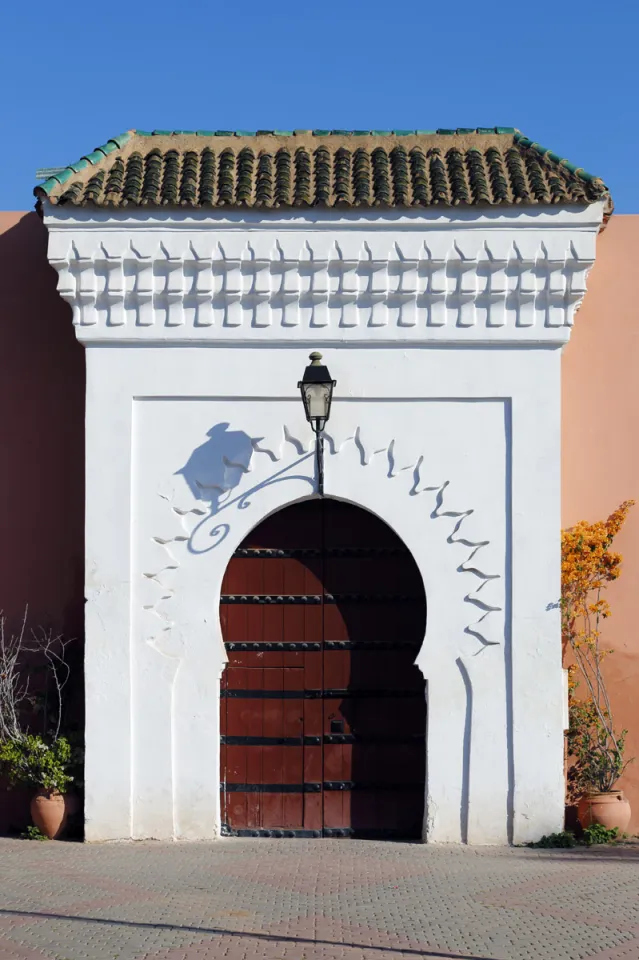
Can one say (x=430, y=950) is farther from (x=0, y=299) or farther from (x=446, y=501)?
(x=0, y=299)

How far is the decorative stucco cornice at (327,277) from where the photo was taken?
31.0 ft

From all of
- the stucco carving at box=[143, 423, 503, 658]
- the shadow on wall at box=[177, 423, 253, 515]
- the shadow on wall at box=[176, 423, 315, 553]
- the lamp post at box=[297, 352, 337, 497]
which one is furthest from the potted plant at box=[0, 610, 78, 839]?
the lamp post at box=[297, 352, 337, 497]

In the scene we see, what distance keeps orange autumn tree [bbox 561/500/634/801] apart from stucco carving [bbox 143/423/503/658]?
0.84 m

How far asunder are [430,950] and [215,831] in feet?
10.5

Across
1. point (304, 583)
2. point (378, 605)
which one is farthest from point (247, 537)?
point (378, 605)

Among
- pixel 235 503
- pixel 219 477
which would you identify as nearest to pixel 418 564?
pixel 235 503

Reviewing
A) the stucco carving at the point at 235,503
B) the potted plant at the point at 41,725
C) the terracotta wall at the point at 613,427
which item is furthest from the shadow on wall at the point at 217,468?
the terracotta wall at the point at 613,427

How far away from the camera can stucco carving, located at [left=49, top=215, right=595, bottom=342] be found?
9.47 metres

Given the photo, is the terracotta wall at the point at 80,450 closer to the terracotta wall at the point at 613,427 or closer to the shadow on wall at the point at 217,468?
the terracotta wall at the point at 613,427

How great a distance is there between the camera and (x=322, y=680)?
9789 mm

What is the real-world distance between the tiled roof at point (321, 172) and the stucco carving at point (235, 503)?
185cm

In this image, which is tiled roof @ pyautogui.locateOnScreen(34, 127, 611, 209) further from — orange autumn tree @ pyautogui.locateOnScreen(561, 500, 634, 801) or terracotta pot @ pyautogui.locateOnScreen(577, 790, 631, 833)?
terracotta pot @ pyautogui.locateOnScreen(577, 790, 631, 833)

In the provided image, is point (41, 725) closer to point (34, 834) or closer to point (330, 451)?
point (34, 834)

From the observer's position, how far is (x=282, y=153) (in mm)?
10438
